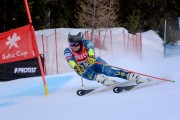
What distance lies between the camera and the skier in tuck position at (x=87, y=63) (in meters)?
8.23

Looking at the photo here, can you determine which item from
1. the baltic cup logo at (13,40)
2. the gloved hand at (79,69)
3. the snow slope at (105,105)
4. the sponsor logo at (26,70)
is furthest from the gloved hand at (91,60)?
the sponsor logo at (26,70)

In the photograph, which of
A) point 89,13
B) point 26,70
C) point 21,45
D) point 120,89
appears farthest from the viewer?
point 89,13

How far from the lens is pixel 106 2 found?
28.1 metres

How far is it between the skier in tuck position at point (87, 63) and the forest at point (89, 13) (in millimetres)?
15606

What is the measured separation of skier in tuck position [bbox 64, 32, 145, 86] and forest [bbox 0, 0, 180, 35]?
614 inches

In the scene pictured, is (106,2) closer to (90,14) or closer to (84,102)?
(90,14)

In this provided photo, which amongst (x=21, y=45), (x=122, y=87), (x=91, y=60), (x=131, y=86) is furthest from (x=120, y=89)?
(x=21, y=45)

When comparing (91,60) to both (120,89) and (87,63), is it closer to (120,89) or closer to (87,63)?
(87,63)

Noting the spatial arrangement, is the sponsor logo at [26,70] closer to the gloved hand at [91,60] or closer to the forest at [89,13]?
the gloved hand at [91,60]

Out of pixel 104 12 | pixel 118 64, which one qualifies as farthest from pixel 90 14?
pixel 118 64

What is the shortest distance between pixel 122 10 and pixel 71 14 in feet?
20.8

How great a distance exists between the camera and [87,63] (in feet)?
27.9

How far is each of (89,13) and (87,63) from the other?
1930 cm

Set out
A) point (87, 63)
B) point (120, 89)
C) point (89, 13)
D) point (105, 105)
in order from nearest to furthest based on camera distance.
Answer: point (105, 105), point (120, 89), point (87, 63), point (89, 13)
